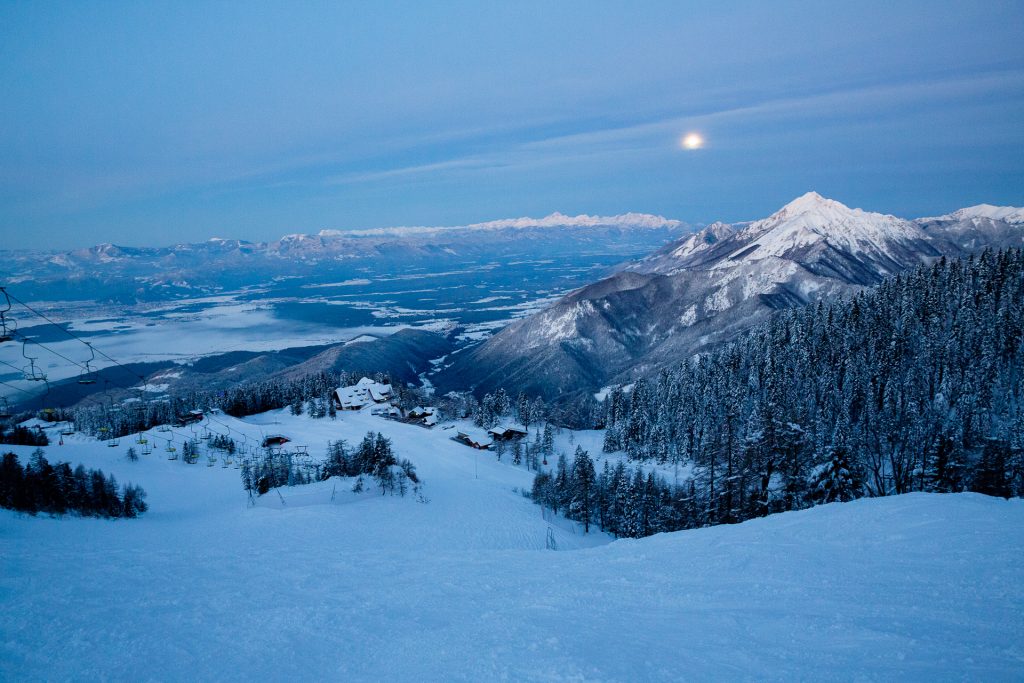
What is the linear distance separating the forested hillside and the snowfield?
371 inches

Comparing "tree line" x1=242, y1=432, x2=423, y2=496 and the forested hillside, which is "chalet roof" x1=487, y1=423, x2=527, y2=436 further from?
"tree line" x1=242, y1=432, x2=423, y2=496

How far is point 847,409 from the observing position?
59.8 m

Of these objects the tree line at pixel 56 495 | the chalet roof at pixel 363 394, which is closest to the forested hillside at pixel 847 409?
the tree line at pixel 56 495

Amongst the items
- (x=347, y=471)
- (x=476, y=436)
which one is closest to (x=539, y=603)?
(x=347, y=471)

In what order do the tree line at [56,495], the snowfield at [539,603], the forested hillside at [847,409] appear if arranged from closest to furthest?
the snowfield at [539,603] < the tree line at [56,495] < the forested hillside at [847,409]

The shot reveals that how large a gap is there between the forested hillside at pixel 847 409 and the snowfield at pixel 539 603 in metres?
9.41

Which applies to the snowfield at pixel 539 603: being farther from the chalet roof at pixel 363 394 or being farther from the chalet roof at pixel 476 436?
the chalet roof at pixel 363 394

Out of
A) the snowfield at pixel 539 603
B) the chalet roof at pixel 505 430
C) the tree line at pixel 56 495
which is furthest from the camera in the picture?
the chalet roof at pixel 505 430

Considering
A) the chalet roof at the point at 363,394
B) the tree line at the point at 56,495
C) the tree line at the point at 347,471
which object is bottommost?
the chalet roof at the point at 363,394

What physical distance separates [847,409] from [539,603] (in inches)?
2505

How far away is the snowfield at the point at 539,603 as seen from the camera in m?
9.20

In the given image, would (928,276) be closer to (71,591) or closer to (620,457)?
(620,457)

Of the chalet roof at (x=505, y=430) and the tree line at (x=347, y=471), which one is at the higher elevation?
the tree line at (x=347, y=471)

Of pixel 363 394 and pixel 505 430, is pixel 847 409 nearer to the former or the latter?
pixel 505 430
